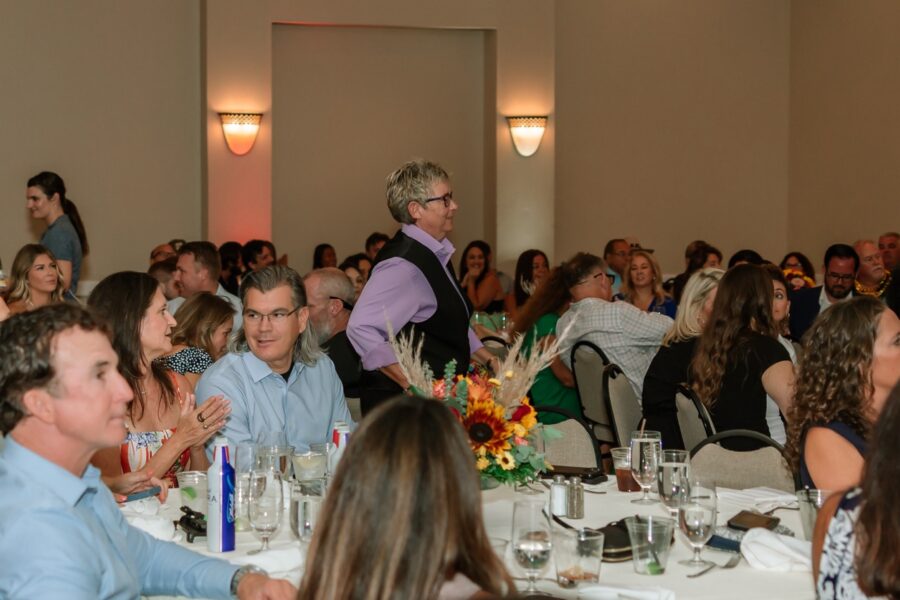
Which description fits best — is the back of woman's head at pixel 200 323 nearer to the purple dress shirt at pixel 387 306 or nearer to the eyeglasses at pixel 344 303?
the eyeglasses at pixel 344 303

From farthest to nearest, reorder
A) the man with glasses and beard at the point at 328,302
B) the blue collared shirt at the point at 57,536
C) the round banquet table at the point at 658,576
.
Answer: the man with glasses and beard at the point at 328,302 < the round banquet table at the point at 658,576 < the blue collared shirt at the point at 57,536

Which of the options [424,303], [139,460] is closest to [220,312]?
[424,303]

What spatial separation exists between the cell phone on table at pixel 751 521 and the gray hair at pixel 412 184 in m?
1.87

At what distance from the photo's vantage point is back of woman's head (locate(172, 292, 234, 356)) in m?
5.04

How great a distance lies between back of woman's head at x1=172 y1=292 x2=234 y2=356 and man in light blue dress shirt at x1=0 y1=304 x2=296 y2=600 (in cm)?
292

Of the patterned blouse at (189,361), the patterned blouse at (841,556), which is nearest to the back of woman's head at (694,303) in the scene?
the patterned blouse at (189,361)

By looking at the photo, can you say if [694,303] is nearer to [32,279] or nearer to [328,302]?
[328,302]

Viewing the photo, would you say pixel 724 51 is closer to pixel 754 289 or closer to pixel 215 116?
pixel 215 116

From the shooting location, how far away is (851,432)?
2.81 metres

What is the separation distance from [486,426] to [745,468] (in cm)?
112

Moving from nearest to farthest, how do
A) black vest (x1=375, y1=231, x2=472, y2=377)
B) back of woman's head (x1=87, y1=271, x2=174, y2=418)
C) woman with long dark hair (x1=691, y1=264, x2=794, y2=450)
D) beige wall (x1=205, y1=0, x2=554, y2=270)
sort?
back of woman's head (x1=87, y1=271, x2=174, y2=418), black vest (x1=375, y1=231, x2=472, y2=377), woman with long dark hair (x1=691, y1=264, x2=794, y2=450), beige wall (x1=205, y1=0, x2=554, y2=270)

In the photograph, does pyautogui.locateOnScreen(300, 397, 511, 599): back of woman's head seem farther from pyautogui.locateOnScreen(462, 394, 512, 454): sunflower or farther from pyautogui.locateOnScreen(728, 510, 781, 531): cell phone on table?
pyautogui.locateOnScreen(728, 510, 781, 531): cell phone on table

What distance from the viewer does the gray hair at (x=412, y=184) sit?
4219mm

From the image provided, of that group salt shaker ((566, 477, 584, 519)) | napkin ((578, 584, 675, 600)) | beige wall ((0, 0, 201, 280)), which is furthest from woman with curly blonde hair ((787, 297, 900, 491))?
beige wall ((0, 0, 201, 280))
